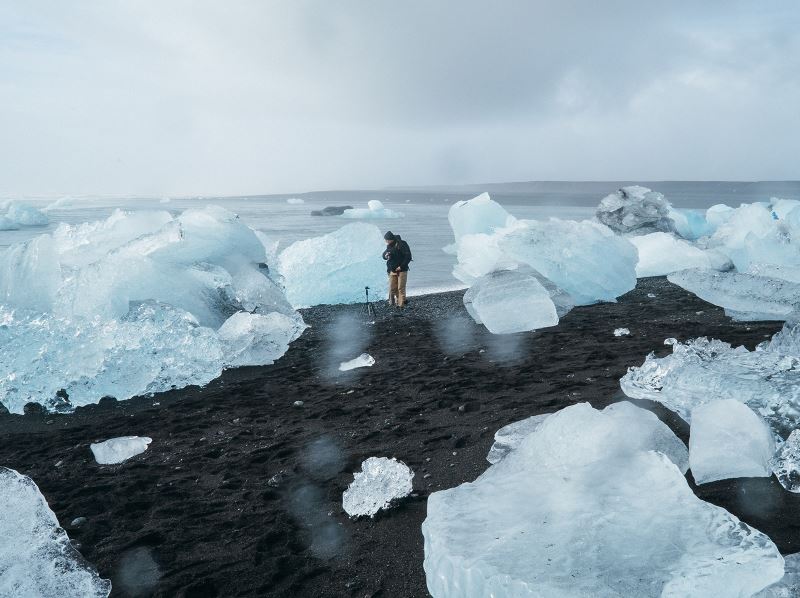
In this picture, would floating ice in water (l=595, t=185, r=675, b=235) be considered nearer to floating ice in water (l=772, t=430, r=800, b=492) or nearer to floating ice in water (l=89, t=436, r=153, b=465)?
floating ice in water (l=772, t=430, r=800, b=492)

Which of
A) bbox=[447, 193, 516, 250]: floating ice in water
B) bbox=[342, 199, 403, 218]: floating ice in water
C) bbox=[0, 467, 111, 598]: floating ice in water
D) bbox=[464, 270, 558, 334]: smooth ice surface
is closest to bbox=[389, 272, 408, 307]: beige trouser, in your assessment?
bbox=[464, 270, 558, 334]: smooth ice surface

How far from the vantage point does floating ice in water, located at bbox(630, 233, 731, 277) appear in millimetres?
12336

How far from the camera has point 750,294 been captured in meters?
6.87

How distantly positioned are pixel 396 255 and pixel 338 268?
70.3 inches

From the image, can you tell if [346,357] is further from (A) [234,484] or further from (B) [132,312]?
(A) [234,484]

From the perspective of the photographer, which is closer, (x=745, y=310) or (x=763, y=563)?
(x=763, y=563)

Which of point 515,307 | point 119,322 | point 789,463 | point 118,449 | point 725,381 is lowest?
point 118,449

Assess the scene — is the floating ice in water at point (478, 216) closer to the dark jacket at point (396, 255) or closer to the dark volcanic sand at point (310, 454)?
the dark jacket at point (396, 255)

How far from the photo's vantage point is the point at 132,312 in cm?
649

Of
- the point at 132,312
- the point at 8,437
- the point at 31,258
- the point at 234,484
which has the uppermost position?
the point at 31,258

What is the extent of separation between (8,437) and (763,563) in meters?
5.70

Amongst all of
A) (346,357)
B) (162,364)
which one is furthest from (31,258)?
(346,357)

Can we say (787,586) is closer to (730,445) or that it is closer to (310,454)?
(730,445)

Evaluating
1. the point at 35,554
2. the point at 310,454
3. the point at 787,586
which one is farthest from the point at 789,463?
the point at 35,554
